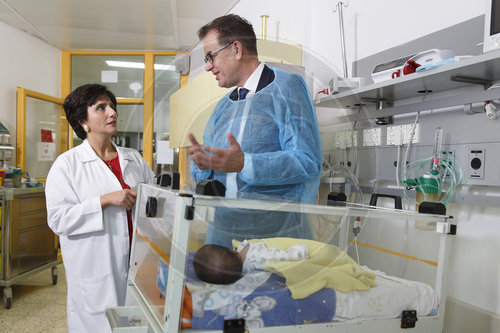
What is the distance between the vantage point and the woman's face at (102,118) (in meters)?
1.18

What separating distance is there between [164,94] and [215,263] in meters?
0.38

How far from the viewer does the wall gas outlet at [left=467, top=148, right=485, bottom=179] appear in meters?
1.37

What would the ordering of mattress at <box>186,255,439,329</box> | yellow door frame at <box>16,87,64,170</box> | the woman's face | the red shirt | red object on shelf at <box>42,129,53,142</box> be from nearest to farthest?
mattress at <box>186,255,439,329</box> → the woman's face → the red shirt → yellow door frame at <box>16,87,64,170</box> → red object on shelf at <box>42,129,53,142</box>

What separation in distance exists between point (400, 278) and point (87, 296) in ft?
3.60

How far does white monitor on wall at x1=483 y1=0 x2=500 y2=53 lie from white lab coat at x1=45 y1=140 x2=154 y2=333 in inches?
48.5

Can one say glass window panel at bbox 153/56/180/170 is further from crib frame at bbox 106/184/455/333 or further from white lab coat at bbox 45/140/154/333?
white lab coat at bbox 45/140/154/333

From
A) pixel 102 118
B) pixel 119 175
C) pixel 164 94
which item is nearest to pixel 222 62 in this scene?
pixel 164 94

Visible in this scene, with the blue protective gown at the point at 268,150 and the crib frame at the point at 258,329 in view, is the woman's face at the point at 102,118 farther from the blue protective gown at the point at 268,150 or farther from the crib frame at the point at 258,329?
the blue protective gown at the point at 268,150

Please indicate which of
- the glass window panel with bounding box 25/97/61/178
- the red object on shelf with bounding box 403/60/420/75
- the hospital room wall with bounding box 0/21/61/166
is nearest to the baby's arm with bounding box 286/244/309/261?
the red object on shelf with bounding box 403/60/420/75

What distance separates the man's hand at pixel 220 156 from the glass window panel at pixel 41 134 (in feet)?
14.2

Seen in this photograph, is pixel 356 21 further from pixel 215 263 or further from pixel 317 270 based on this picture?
pixel 215 263

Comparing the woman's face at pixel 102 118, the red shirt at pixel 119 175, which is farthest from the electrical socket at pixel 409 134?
the red shirt at pixel 119 175

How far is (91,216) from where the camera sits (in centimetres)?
149

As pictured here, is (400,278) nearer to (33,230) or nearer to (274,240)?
(274,240)
